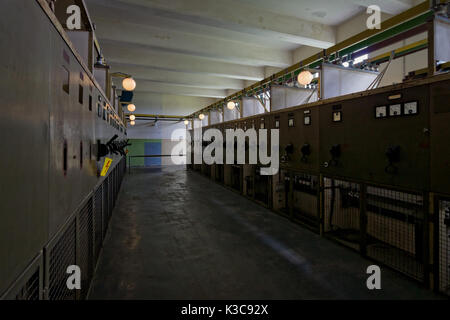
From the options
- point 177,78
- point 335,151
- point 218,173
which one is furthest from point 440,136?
point 177,78

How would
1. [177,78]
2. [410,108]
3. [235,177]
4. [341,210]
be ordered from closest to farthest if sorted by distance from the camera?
[410,108] < [341,210] < [235,177] < [177,78]

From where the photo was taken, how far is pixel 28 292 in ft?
2.82

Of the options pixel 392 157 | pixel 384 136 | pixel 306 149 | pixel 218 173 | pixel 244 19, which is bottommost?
pixel 218 173

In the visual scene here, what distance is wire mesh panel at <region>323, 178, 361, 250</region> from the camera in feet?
10.6

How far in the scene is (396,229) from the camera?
2.63 m

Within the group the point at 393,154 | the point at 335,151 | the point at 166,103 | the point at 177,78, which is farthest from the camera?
the point at 166,103

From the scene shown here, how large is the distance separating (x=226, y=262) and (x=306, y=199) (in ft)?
6.37

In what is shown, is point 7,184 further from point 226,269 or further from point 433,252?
point 433,252

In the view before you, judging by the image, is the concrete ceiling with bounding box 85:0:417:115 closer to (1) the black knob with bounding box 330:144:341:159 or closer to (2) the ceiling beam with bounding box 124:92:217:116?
(1) the black knob with bounding box 330:144:341:159

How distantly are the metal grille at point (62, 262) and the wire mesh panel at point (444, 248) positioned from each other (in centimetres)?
279

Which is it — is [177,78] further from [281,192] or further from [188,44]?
[281,192]

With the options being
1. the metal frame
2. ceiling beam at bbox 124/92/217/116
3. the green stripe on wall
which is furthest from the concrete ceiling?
the green stripe on wall

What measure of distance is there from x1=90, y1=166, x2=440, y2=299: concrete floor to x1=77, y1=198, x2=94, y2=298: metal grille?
17 centimetres
